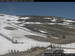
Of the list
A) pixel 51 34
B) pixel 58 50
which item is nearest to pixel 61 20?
pixel 51 34

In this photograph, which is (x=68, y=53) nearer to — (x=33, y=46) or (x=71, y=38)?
(x=33, y=46)

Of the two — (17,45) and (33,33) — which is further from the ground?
(17,45)

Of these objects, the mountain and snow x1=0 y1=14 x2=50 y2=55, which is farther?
the mountain

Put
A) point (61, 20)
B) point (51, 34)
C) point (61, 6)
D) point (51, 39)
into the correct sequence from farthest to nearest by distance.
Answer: point (61, 6) < point (61, 20) < point (51, 34) < point (51, 39)

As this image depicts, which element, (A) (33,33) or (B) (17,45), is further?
(A) (33,33)

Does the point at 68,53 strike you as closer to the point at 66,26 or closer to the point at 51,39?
the point at 51,39

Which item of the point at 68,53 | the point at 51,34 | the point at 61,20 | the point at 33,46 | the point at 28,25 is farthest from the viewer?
the point at 61,20

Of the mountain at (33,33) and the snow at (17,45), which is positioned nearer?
the snow at (17,45)

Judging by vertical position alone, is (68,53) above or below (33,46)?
above

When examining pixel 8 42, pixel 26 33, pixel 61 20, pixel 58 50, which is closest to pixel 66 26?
pixel 61 20

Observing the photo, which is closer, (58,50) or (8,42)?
(58,50)
